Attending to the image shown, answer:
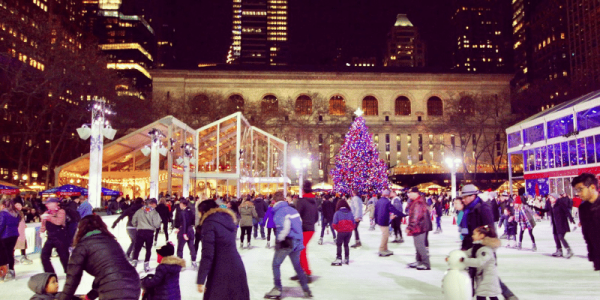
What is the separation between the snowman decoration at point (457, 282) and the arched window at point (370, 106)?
69.1 metres

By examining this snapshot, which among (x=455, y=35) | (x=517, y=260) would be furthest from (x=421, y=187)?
(x=455, y=35)

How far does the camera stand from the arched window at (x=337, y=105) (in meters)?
71.6

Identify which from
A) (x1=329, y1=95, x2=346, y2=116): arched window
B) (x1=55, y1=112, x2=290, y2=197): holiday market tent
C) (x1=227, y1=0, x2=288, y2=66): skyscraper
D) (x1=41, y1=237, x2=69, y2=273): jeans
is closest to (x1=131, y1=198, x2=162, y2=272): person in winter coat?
(x1=41, y1=237, x2=69, y2=273): jeans

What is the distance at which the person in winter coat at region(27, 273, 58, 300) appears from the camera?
3480 millimetres

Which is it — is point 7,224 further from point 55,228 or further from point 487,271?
point 487,271

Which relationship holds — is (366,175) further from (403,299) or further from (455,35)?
Answer: (455,35)

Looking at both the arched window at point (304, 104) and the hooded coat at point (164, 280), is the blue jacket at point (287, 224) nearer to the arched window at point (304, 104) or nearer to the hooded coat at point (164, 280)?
the hooded coat at point (164, 280)

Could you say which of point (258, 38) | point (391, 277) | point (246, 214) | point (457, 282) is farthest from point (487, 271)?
point (258, 38)

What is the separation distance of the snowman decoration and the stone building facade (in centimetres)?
6402

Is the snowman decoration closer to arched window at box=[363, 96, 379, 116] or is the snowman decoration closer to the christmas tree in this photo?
the christmas tree

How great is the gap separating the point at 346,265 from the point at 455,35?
6849 inches

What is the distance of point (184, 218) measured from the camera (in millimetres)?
9477

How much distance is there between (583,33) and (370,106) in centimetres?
4806

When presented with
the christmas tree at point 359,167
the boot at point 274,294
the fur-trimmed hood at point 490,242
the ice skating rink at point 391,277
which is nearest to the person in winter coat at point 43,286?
the ice skating rink at point 391,277
